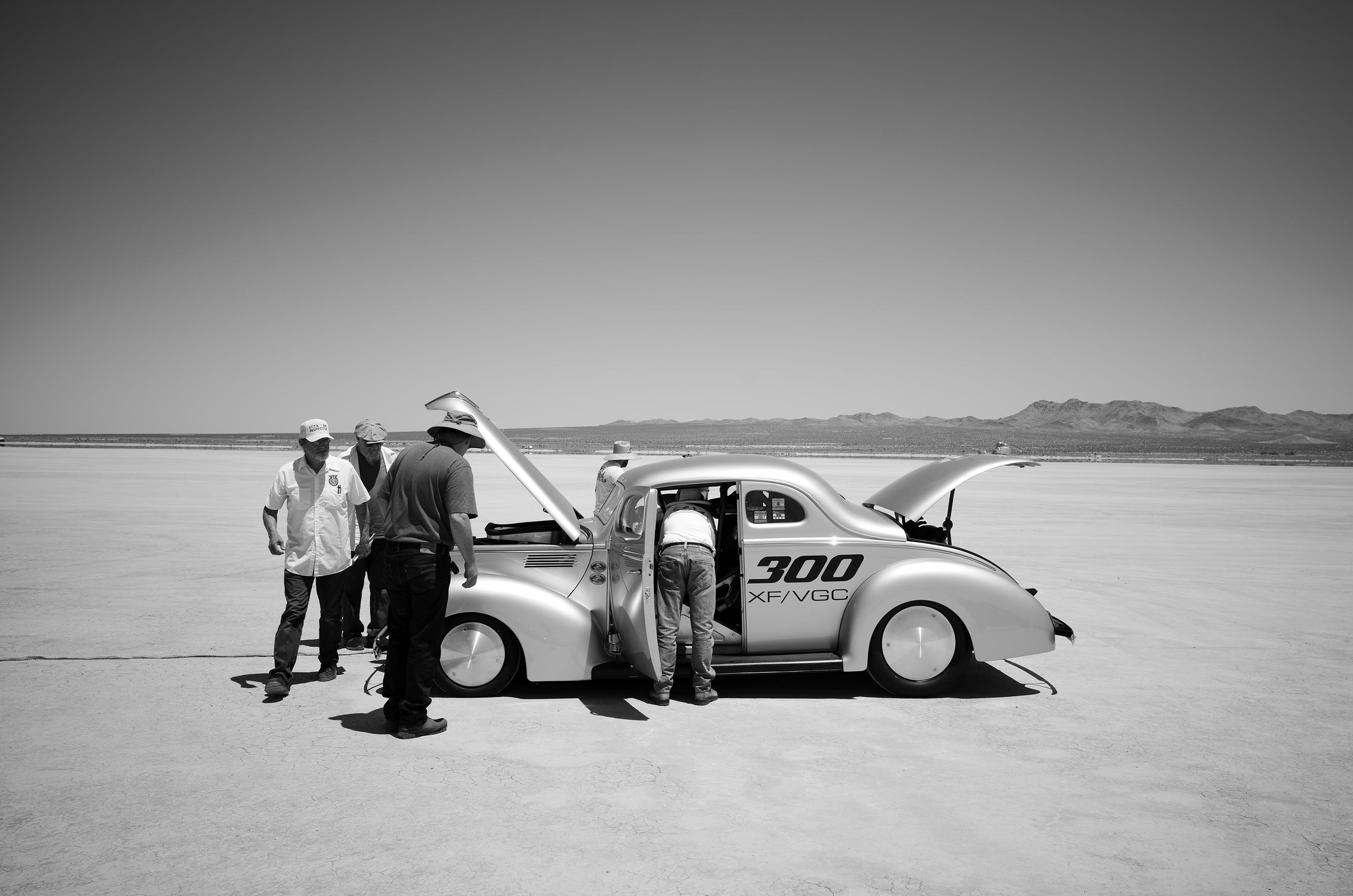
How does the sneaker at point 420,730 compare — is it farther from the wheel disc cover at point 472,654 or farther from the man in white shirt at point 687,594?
the man in white shirt at point 687,594

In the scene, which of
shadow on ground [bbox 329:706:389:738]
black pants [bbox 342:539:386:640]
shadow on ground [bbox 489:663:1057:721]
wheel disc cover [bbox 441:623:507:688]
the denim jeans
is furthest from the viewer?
black pants [bbox 342:539:386:640]

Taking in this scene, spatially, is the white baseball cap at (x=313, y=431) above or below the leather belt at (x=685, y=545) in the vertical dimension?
above

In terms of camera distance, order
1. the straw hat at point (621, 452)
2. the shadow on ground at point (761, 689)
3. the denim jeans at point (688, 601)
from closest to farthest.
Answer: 1. the denim jeans at point (688, 601)
2. the shadow on ground at point (761, 689)
3. the straw hat at point (621, 452)

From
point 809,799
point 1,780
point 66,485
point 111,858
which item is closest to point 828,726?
point 809,799

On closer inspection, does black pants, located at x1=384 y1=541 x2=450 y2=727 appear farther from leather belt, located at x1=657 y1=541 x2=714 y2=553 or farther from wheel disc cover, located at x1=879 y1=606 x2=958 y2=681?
wheel disc cover, located at x1=879 y1=606 x2=958 y2=681

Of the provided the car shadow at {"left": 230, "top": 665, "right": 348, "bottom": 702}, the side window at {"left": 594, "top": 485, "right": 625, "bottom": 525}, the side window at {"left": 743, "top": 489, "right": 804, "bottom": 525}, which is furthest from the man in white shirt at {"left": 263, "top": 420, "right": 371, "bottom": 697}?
the side window at {"left": 743, "top": 489, "right": 804, "bottom": 525}

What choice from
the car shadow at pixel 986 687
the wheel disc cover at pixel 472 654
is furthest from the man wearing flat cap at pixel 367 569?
the car shadow at pixel 986 687

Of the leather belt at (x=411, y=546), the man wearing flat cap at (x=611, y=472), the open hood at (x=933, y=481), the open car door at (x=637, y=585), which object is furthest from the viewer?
the man wearing flat cap at (x=611, y=472)

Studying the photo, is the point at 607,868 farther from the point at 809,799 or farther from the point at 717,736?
the point at 717,736

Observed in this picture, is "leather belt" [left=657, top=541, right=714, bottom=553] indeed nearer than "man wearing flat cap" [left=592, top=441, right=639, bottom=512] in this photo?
Yes

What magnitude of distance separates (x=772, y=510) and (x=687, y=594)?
905 mm

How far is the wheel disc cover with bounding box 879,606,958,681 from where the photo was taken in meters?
5.83

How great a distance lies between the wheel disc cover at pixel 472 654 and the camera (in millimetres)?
5797

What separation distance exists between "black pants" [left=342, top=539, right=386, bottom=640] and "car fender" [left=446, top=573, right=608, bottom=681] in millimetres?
1329
